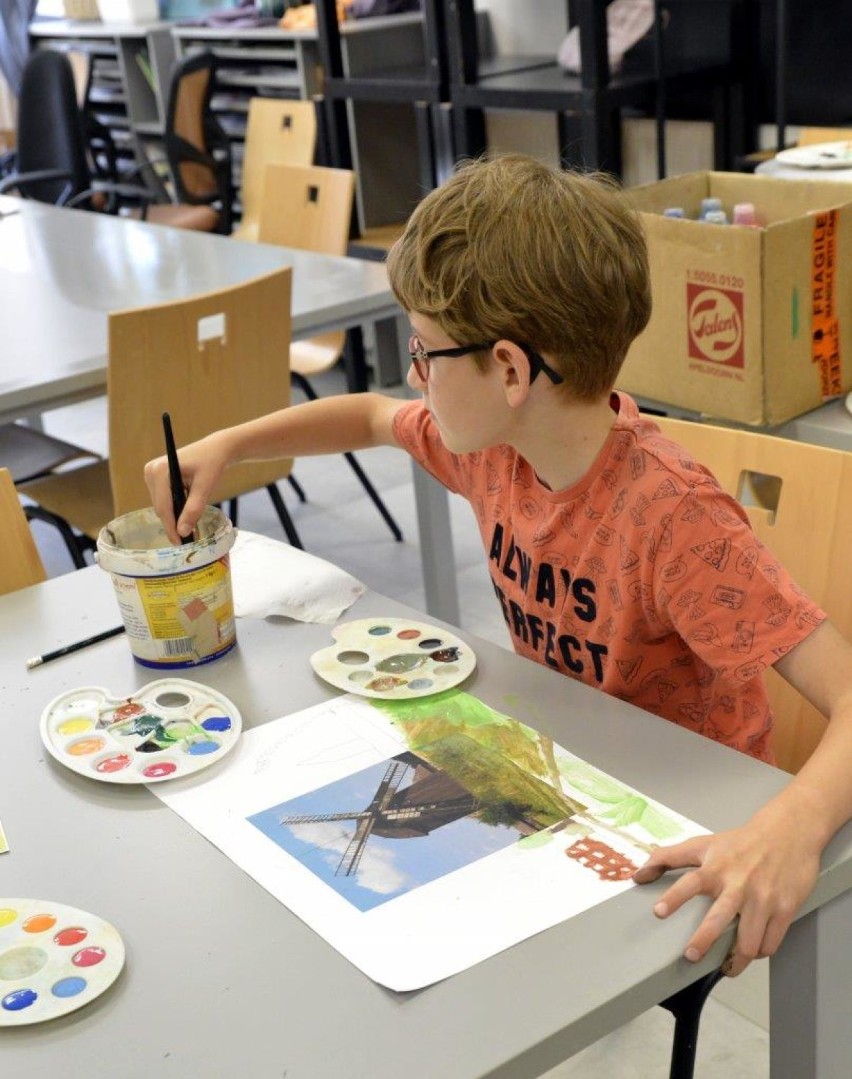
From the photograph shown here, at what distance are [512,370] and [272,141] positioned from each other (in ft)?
10.5

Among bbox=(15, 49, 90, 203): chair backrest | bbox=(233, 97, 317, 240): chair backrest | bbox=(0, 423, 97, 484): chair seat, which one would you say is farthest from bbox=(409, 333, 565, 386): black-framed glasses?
bbox=(15, 49, 90, 203): chair backrest

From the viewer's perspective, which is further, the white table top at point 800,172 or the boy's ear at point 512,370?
the white table top at point 800,172

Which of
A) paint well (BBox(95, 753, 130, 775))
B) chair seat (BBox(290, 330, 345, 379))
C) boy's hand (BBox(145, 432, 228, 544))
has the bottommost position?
chair seat (BBox(290, 330, 345, 379))

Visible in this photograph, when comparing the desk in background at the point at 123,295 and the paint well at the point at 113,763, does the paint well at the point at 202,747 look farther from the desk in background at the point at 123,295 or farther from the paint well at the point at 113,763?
the desk in background at the point at 123,295

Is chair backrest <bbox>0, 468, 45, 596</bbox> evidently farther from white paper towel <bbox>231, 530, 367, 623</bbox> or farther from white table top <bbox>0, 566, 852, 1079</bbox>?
white table top <bbox>0, 566, 852, 1079</bbox>

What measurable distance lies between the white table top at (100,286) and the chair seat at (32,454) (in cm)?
25

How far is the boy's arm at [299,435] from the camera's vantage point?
4.37ft

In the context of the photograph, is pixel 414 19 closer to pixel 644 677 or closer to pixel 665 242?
pixel 665 242

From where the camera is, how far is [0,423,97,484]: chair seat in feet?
7.97

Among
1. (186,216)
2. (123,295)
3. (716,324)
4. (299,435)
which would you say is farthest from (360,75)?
→ (299,435)

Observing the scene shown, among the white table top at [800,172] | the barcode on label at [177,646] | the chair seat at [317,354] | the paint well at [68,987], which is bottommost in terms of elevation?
the chair seat at [317,354]

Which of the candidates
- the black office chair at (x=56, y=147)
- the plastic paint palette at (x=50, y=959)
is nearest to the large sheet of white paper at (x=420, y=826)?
the plastic paint palette at (x=50, y=959)

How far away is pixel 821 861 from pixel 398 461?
2881 millimetres

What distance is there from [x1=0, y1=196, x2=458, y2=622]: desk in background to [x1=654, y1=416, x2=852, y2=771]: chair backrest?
1.06 m
